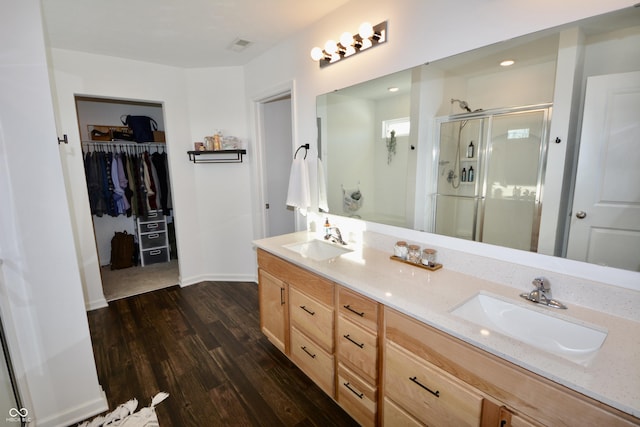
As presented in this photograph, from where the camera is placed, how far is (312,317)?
1748 millimetres

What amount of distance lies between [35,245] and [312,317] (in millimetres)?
1474

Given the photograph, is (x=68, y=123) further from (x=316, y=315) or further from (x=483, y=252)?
(x=483, y=252)

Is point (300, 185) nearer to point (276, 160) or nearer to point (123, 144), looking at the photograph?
point (276, 160)

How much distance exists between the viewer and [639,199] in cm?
107

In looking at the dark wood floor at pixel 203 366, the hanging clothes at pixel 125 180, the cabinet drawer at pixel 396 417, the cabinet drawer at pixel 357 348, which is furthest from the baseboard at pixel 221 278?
the cabinet drawer at pixel 396 417

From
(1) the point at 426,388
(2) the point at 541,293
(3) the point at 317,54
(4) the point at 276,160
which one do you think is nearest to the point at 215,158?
(4) the point at 276,160

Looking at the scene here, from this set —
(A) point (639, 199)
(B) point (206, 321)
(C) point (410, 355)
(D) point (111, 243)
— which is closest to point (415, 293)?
(C) point (410, 355)

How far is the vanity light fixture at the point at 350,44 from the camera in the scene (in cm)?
175

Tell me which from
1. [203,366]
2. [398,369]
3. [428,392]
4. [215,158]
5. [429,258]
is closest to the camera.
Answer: [428,392]

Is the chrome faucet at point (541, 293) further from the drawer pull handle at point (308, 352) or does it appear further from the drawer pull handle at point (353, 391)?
the drawer pull handle at point (308, 352)

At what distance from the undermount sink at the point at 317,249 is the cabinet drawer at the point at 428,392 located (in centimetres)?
92

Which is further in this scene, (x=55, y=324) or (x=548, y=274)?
(x=55, y=324)

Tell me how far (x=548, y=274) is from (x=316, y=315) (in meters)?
1.13

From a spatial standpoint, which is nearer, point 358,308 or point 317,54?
point 358,308
